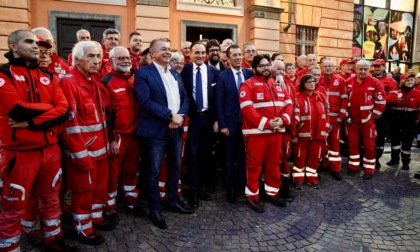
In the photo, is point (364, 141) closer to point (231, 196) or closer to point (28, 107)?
point (231, 196)

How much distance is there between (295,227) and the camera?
3924mm

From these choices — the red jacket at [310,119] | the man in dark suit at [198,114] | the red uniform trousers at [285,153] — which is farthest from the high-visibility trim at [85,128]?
the red jacket at [310,119]

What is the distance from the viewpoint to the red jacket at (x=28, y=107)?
2695 mm

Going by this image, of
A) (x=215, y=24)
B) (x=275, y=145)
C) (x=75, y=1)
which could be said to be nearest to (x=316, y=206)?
(x=275, y=145)

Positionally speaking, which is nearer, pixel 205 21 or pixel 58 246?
pixel 58 246

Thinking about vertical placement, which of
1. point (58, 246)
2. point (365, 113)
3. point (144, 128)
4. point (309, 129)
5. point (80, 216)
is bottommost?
point (58, 246)

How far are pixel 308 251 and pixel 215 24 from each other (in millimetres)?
9454

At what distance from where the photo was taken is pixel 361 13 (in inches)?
643

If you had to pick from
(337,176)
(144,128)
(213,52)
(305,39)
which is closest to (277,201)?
(337,176)

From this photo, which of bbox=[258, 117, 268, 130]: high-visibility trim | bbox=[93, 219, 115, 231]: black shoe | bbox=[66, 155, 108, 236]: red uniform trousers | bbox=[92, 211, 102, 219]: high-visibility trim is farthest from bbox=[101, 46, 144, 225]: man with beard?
bbox=[258, 117, 268, 130]: high-visibility trim

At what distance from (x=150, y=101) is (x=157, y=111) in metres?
0.16

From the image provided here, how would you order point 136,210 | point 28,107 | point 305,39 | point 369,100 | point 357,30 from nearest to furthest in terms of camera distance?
1. point 28,107
2. point 136,210
3. point 369,100
4. point 305,39
5. point 357,30

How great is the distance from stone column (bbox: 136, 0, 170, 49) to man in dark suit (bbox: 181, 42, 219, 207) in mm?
5923

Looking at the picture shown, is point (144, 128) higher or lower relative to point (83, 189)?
higher
